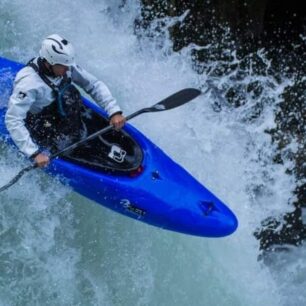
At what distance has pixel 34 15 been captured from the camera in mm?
6363

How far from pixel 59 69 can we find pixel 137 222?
1.77 meters

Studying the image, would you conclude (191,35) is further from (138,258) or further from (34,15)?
(138,258)

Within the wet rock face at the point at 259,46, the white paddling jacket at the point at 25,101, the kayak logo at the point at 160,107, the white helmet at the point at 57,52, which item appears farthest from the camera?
the wet rock face at the point at 259,46

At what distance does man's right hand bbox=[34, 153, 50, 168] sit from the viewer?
430cm

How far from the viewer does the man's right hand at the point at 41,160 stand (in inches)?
169

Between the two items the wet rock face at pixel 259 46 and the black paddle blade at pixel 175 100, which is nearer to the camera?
the black paddle blade at pixel 175 100

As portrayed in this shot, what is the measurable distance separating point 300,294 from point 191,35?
9.96ft

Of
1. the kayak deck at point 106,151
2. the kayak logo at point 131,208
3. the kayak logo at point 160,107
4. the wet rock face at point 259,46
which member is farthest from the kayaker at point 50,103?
the wet rock face at point 259,46

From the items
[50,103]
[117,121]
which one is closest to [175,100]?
[117,121]

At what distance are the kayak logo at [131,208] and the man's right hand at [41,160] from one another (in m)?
0.77

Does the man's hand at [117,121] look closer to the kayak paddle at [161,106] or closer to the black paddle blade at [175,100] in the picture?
the kayak paddle at [161,106]

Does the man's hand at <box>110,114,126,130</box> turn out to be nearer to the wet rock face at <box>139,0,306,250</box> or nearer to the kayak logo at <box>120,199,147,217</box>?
the kayak logo at <box>120,199,147,217</box>

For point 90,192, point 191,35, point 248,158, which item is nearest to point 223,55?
point 191,35

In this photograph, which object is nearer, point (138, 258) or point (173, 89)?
point (138, 258)
